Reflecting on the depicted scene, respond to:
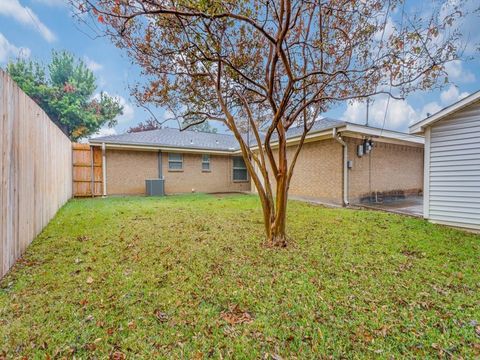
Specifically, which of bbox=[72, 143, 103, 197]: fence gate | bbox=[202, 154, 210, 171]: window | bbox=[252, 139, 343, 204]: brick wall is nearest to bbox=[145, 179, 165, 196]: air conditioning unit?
bbox=[72, 143, 103, 197]: fence gate

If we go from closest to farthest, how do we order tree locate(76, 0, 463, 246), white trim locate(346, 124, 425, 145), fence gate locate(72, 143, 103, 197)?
tree locate(76, 0, 463, 246) → white trim locate(346, 124, 425, 145) → fence gate locate(72, 143, 103, 197)

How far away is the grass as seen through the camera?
1.89 m

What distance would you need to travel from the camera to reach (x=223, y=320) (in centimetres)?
A: 221

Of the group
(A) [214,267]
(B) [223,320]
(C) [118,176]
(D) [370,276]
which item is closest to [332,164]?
(D) [370,276]

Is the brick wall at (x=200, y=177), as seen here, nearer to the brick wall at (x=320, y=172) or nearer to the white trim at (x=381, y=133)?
the brick wall at (x=320, y=172)

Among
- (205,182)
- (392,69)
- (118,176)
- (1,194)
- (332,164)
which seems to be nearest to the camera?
(1,194)

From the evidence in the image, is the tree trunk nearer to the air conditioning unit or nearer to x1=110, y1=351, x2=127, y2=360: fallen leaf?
x1=110, y1=351, x2=127, y2=360: fallen leaf

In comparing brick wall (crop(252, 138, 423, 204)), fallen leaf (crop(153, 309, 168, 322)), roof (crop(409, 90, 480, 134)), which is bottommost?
fallen leaf (crop(153, 309, 168, 322))

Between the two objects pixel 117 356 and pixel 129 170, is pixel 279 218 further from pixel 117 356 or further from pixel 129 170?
pixel 129 170

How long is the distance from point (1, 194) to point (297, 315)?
3.50 m

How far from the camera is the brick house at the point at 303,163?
9.16 metres

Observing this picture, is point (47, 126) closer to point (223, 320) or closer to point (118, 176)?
point (223, 320)

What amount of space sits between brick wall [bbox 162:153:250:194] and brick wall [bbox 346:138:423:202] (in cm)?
757

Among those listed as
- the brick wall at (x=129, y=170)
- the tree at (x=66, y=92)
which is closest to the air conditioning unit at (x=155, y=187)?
the brick wall at (x=129, y=170)
